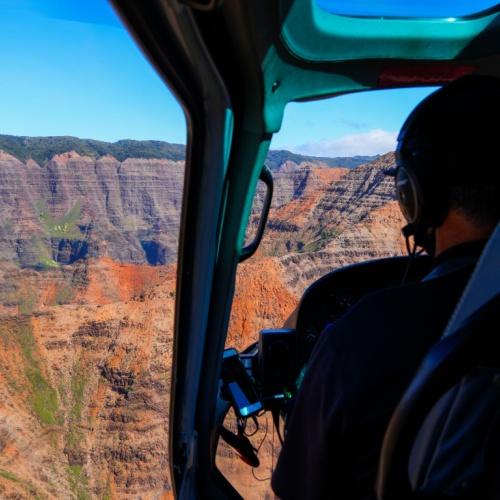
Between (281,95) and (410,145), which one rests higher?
(281,95)

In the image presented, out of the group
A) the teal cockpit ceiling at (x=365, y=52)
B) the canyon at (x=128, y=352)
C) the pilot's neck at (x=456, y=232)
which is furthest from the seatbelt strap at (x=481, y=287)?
the canyon at (x=128, y=352)

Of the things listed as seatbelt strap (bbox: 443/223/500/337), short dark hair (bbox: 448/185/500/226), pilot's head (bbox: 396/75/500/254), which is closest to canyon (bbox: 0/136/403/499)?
pilot's head (bbox: 396/75/500/254)

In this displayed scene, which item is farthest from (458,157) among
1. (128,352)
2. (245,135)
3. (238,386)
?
(128,352)

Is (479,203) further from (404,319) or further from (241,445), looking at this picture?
(241,445)

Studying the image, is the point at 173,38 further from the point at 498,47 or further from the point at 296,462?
the point at 498,47

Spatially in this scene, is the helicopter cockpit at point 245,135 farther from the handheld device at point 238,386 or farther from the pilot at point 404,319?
the pilot at point 404,319

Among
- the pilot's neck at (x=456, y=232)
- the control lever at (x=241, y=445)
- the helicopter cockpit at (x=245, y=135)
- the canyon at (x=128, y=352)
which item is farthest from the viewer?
the canyon at (x=128, y=352)

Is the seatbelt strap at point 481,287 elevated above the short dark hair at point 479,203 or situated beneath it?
situated beneath

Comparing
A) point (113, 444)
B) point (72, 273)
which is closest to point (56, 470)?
point (113, 444)
